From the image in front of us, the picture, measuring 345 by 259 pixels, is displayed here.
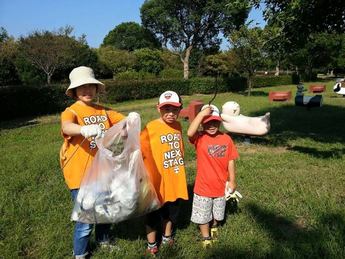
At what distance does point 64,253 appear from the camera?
3518 millimetres

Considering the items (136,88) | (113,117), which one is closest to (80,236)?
(113,117)

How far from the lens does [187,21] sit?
38688 millimetres

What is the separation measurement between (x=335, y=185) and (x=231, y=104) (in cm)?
319

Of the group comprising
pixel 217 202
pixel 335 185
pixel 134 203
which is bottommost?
pixel 335 185

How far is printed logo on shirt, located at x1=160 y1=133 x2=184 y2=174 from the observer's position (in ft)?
10.9

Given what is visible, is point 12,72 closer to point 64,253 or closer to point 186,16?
point 186,16

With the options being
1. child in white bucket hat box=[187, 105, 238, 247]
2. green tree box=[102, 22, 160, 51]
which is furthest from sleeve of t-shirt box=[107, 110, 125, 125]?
green tree box=[102, 22, 160, 51]

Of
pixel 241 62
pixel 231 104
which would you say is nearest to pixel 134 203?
pixel 231 104

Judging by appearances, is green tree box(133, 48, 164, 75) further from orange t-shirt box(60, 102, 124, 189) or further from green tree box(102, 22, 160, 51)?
orange t-shirt box(60, 102, 124, 189)

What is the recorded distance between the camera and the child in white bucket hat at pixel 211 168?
346 centimetres

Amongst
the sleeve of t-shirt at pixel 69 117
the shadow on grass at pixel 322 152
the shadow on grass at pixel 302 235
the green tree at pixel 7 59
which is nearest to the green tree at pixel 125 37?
the green tree at pixel 7 59

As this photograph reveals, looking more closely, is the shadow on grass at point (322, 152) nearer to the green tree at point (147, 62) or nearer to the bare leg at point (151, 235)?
the bare leg at point (151, 235)

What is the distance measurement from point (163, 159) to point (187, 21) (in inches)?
1454

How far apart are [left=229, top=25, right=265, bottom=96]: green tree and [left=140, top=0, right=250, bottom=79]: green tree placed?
38.7 ft
